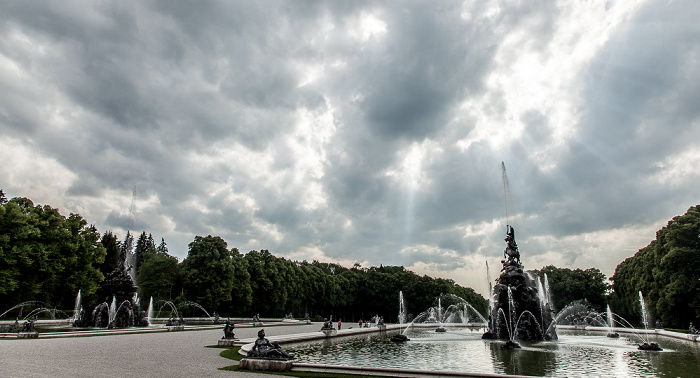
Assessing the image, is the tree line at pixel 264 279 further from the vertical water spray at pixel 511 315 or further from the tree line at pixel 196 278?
the vertical water spray at pixel 511 315

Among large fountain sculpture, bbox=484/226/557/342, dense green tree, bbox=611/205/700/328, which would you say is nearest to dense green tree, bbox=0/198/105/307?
large fountain sculpture, bbox=484/226/557/342

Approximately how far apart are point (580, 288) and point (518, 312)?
2410 inches

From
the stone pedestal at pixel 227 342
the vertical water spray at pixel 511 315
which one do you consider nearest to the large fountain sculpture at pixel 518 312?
the vertical water spray at pixel 511 315

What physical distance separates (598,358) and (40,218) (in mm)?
64247

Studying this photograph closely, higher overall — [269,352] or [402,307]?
[402,307]

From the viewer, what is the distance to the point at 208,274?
68.8 metres

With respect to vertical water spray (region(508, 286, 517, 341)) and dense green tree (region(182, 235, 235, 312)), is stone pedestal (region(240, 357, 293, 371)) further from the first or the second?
dense green tree (region(182, 235, 235, 312))

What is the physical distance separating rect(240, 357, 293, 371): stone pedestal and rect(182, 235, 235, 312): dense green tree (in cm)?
5348

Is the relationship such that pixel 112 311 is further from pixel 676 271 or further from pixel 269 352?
pixel 676 271

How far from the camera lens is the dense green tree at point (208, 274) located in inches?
2670

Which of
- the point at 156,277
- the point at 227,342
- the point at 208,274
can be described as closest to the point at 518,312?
the point at 227,342

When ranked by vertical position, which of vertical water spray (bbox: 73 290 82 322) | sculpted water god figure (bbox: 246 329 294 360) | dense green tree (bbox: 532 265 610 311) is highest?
dense green tree (bbox: 532 265 610 311)

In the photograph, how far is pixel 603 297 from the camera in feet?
297

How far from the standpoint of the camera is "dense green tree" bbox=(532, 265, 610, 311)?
89688mm
